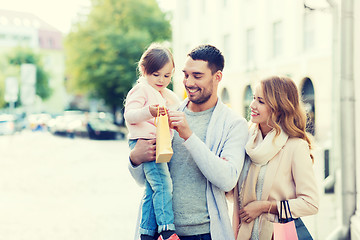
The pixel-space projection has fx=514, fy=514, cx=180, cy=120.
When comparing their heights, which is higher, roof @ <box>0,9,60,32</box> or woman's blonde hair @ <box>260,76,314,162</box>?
roof @ <box>0,9,60,32</box>

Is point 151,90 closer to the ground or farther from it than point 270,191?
farther from it

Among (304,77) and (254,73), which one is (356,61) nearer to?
(304,77)

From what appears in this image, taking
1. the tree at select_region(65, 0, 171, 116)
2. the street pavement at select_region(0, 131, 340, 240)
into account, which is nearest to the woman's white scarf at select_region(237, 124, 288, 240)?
the street pavement at select_region(0, 131, 340, 240)

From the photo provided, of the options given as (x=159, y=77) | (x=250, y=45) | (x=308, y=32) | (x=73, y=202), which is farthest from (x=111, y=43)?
(x=159, y=77)

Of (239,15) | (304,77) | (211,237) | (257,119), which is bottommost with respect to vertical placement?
(211,237)

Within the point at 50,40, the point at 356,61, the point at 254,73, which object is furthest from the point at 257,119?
the point at 50,40

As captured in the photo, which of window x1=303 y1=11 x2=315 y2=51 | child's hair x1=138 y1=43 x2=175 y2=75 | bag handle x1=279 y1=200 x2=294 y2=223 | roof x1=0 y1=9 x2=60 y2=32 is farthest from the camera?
roof x1=0 y1=9 x2=60 y2=32

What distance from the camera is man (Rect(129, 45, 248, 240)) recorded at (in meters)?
2.74

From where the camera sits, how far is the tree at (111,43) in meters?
38.3

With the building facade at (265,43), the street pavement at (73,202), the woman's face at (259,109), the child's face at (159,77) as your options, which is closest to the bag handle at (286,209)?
the woman's face at (259,109)

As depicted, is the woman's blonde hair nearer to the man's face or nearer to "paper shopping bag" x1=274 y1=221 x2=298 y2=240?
the man's face

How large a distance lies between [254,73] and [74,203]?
19634 millimetres

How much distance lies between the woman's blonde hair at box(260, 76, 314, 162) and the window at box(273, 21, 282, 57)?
2396cm

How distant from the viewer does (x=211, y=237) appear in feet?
8.93
